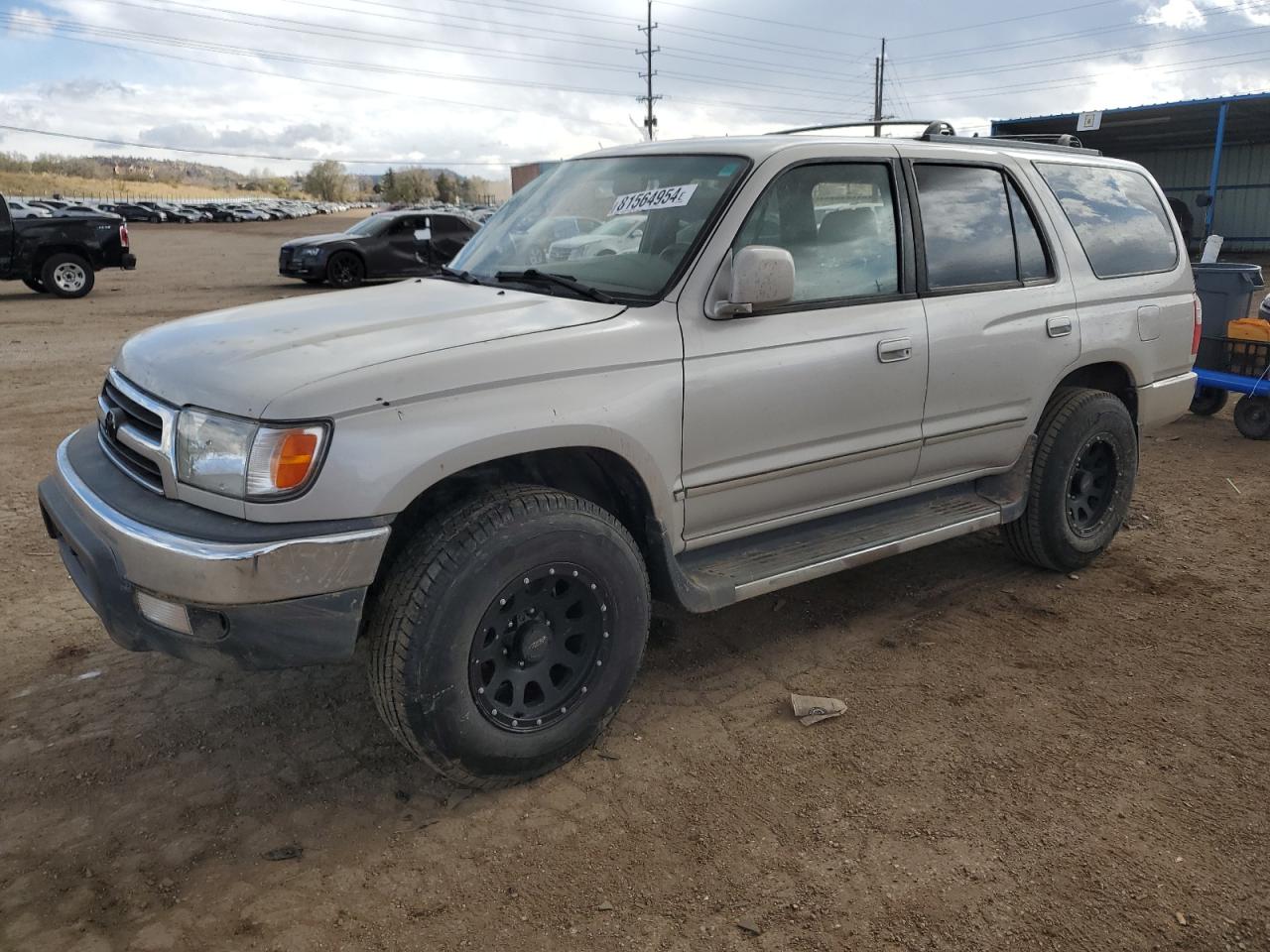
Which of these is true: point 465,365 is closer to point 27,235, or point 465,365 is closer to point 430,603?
point 430,603

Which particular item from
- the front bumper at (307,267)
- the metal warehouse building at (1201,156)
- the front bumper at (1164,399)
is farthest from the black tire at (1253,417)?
the metal warehouse building at (1201,156)

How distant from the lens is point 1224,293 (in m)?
7.70

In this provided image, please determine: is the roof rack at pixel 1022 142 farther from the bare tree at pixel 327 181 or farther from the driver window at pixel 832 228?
the bare tree at pixel 327 181

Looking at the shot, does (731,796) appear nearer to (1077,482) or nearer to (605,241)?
(605,241)

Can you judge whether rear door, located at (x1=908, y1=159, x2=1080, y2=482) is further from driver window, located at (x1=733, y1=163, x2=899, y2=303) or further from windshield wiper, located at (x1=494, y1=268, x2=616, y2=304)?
windshield wiper, located at (x1=494, y1=268, x2=616, y2=304)

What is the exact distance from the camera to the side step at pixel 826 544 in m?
3.36

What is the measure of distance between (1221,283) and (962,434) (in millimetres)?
5136

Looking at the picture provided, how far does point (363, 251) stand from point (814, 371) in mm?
15365

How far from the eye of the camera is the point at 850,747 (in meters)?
3.26

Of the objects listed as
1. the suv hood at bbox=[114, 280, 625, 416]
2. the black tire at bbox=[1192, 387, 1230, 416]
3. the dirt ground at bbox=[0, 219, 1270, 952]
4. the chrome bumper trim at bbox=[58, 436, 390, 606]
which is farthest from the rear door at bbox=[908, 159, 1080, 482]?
the black tire at bbox=[1192, 387, 1230, 416]

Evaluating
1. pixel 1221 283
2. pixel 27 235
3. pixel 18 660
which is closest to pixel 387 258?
pixel 27 235

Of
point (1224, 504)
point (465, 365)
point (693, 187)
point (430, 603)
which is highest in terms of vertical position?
point (693, 187)

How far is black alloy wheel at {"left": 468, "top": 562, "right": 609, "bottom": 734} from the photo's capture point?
288 cm

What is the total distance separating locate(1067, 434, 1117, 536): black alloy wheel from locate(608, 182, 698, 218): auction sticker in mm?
2357
